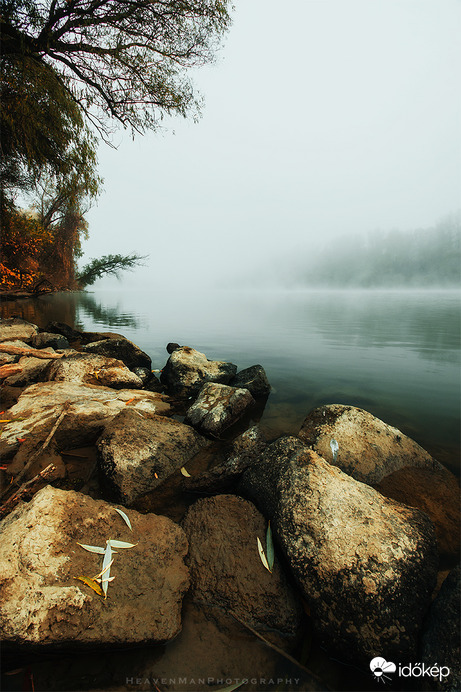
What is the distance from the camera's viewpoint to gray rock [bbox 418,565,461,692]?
1.60 metres

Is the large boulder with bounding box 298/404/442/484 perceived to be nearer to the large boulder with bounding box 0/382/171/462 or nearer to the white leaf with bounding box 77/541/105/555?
the white leaf with bounding box 77/541/105/555

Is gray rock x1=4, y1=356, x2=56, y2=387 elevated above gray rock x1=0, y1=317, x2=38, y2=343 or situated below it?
below

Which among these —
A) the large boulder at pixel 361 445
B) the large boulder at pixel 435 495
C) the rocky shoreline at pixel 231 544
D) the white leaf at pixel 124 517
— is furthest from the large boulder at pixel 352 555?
the white leaf at pixel 124 517

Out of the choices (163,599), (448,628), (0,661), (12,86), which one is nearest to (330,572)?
(448,628)

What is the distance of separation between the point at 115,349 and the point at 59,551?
22.3 feet

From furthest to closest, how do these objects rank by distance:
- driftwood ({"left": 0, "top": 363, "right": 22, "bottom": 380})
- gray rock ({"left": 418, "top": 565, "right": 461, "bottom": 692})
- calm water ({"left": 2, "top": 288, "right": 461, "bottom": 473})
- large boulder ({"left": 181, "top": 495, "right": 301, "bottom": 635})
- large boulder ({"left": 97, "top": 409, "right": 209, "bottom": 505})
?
1. driftwood ({"left": 0, "top": 363, "right": 22, "bottom": 380})
2. calm water ({"left": 2, "top": 288, "right": 461, "bottom": 473})
3. large boulder ({"left": 97, "top": 409, "right": 209, "bottom": 505})
4. large boulder ({"left": 181, "top": 495, "right": 301, "bottom": 635})
5. gray rock ({"left": 418, "top": 565, "right": 461, "bottom": 692})

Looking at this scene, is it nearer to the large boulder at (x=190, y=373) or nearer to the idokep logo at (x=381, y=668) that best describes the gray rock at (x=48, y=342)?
the large boulder at (x=190, y=373)

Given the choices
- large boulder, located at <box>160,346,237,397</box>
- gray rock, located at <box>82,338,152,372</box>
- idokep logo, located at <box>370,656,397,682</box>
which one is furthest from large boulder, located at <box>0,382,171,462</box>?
idokep logo, located at <box>370,656,397,682</box>

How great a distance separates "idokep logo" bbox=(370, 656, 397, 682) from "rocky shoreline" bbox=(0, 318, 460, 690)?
38 millimetres

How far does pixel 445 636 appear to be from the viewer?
170 centimetres

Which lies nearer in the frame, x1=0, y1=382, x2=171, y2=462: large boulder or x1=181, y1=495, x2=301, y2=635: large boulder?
x1=181, y1=495, x2=301, y2=635: large boulder

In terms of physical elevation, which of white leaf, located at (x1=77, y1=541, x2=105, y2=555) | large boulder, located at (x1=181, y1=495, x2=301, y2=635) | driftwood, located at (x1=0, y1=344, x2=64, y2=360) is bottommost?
large boulder, located at (x1=181, y1=495, x2=301, y2=635)

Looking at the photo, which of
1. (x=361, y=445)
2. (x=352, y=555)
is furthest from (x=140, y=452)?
(x=361, y=445)

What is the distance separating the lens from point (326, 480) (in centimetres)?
258
